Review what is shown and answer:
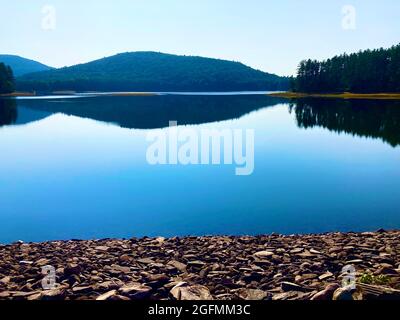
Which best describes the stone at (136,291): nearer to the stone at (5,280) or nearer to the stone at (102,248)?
the stone at (5,280)

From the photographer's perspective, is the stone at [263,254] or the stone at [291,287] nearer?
the stone at [291,287]

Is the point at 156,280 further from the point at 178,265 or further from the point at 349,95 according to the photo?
the point at 349,95

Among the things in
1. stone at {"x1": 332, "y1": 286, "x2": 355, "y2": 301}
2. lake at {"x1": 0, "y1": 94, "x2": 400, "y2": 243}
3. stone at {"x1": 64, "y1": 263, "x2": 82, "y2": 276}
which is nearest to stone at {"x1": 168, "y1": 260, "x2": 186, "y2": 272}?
stone at {"x1": 64, "y1": 263, "x2": 82, "y2": 276}

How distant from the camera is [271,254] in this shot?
46.8 ft

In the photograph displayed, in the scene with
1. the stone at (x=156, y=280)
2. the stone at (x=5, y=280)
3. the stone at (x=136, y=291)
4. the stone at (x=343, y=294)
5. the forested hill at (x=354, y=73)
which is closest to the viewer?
the stone at (x=343, y=294)

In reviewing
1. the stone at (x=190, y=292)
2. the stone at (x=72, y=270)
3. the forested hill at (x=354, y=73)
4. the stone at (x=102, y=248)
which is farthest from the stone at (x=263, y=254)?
the forested hill at (x=354, y=73)

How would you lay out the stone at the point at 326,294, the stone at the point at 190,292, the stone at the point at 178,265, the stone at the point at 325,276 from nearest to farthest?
the stone at the point at 326,294, the stone at the point at 190,292, the stone at the point at 325,276, the stone at the point at 178,265

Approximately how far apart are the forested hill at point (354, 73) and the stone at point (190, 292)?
144991 millimetres

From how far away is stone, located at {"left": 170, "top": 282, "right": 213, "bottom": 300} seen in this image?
428 inches

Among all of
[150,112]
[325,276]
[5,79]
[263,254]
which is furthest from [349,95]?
[325,276]

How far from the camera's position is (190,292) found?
36.4 feet

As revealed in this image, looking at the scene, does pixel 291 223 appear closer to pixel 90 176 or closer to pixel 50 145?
pixel 90 176

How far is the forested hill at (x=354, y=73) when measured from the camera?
144850mm
